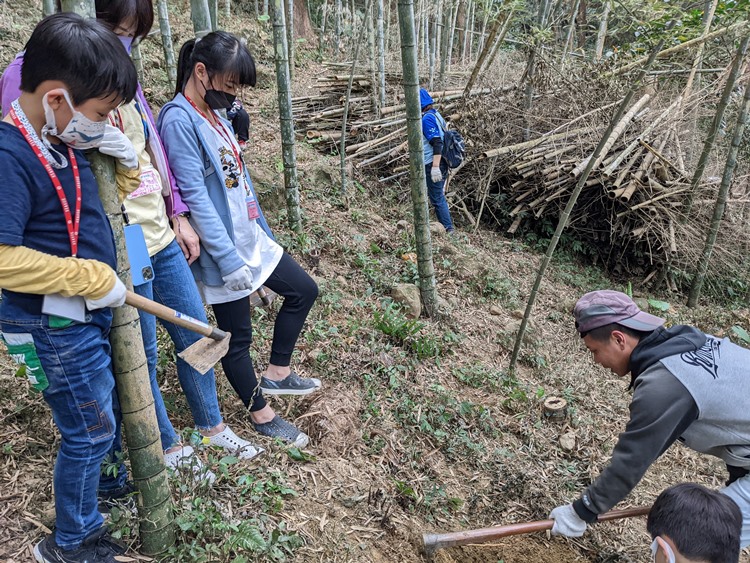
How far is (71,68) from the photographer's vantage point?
141cm

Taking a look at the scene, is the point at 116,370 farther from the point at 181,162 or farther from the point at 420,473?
the point at 420,473

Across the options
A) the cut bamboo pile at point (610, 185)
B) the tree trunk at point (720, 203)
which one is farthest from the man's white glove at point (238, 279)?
the tree trunk at point (720, 203)

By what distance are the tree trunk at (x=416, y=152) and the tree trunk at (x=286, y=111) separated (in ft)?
4.23

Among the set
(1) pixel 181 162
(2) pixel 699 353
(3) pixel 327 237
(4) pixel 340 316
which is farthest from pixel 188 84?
(3) pixel 327 237

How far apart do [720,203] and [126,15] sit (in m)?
7.32

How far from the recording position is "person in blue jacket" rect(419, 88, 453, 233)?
22.1 feet

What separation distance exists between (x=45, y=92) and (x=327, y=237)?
3996 mm

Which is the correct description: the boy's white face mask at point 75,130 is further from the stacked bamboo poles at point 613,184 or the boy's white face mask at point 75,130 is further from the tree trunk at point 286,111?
the stacked bamboo poles at point 613,184

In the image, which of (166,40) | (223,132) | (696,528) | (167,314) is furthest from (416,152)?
(166,40)

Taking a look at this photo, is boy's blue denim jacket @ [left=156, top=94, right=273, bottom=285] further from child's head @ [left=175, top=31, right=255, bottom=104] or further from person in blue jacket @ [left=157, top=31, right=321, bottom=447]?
child's head @ [left=175, top=31, right=255, bottom=104]

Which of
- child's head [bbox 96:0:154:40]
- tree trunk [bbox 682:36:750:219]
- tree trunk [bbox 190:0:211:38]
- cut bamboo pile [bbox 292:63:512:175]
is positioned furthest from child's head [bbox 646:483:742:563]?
cut bamboo pile [bbox 292:63:512:175]

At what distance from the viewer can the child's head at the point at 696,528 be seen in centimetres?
182

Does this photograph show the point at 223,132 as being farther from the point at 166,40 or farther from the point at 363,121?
the point at 363,121

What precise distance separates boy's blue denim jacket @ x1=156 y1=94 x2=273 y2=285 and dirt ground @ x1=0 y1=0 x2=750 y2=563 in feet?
3.13
